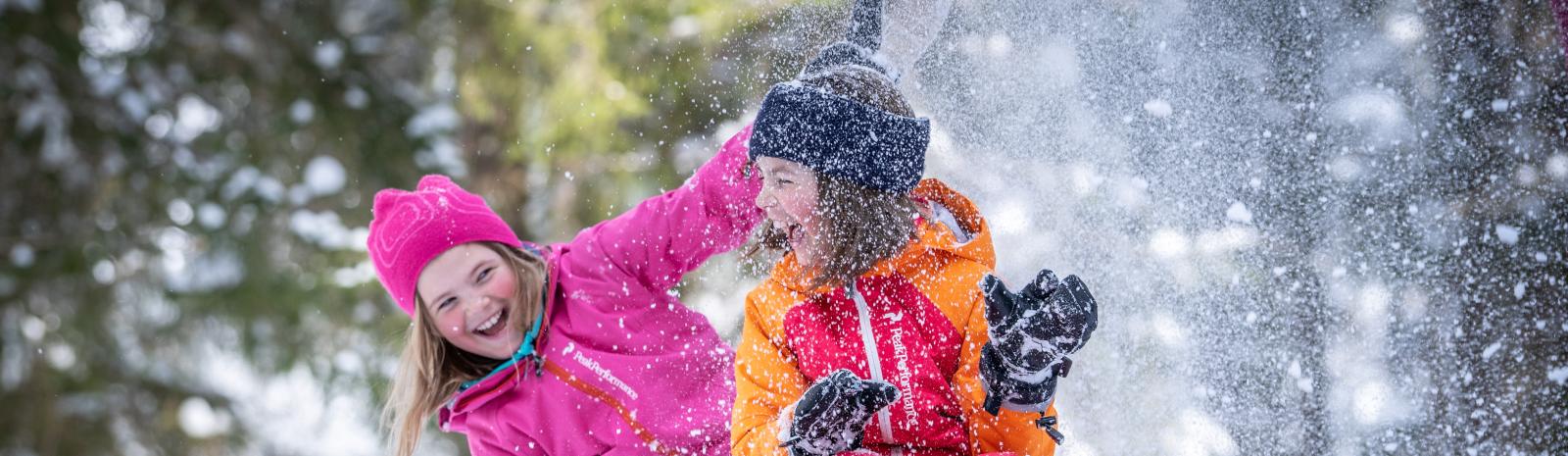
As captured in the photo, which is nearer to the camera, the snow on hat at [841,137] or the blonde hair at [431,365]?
the snow on hat at [841,137]

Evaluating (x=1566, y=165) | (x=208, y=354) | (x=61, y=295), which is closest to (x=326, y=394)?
(x=208, y=354)

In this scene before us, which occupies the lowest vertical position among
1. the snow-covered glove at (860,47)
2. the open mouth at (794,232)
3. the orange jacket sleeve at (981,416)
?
the orange jacket sleeve at (981,416)

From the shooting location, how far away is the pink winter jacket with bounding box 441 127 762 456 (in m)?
2.30

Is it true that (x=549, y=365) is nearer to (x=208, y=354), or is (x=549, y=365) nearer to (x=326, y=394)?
(x=326, y=394)

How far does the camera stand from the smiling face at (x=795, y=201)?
5.62 feet

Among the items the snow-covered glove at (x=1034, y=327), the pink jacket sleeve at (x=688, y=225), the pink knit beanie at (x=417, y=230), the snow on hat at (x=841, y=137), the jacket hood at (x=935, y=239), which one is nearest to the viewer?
the snow-covered glove at (x=1034, y=327)

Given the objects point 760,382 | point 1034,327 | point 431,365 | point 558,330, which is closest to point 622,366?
point 558,330

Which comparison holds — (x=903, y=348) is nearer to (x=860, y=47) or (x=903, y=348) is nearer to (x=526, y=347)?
(x=860, y=47)

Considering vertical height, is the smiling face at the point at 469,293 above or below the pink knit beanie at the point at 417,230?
below

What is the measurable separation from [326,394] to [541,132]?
4.84ft

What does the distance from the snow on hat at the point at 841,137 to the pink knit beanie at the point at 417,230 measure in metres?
0.87

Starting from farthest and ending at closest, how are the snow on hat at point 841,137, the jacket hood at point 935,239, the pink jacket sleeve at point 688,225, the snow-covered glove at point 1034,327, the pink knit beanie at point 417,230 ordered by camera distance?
the pink knit beanie at point 417,230, the pink jacket sleeve at point 688,225, the jacket hood at point 935,239, the snow on hat at point 841,137, the snow-covered glove at point 1034,327

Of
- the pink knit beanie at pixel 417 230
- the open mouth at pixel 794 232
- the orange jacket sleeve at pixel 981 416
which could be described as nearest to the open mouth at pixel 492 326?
the pink knit beanie at pixel 417 230

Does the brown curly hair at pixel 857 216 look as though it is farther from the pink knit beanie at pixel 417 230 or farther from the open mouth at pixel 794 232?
the pink knit beanie at pixel 417 230
